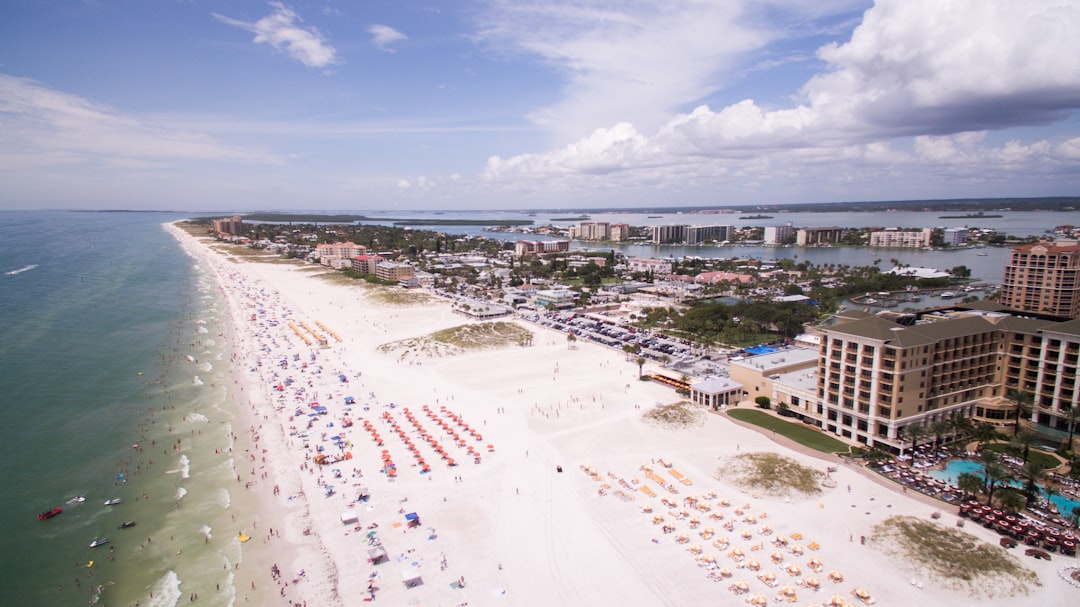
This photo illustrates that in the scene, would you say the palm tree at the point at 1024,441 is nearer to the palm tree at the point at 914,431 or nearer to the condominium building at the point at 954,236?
the palm tree at the point at 914,431

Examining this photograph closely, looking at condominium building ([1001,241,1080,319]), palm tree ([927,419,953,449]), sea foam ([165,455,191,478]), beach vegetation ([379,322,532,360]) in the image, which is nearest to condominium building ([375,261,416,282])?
beach vegetation ([379,322,532,360])

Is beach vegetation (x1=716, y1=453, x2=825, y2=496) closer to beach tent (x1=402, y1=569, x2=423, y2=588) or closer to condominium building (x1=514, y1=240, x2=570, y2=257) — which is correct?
beach tent (x1=402, y1=569, x2=423, y2=588)

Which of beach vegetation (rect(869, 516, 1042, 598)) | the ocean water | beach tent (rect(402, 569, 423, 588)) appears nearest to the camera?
beach vegetation (rect(869, 516, 1042, 598))

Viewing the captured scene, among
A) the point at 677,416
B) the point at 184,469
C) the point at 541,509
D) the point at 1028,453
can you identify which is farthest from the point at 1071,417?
the point at 184,469

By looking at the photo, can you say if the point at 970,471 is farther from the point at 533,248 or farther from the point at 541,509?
the point at 533,248

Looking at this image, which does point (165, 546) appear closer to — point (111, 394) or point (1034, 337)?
point (111, 394)

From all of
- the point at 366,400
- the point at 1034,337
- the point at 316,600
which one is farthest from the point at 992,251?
the point at 316,600
